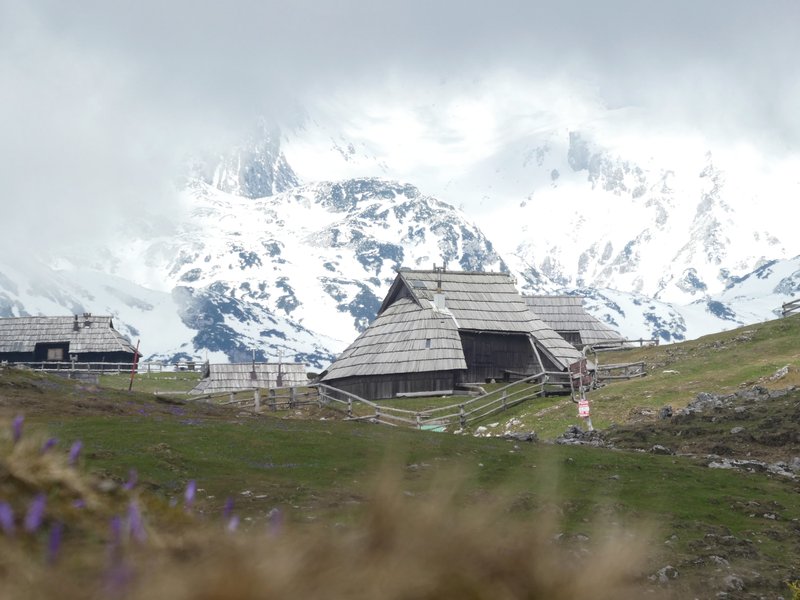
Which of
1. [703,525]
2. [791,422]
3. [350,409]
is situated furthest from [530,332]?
[703,525]

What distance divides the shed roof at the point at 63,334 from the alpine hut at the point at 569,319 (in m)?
32.3

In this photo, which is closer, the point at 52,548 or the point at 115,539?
the point at 52,548

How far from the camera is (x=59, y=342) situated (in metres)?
94.8

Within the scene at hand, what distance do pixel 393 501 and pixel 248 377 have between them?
7972cm

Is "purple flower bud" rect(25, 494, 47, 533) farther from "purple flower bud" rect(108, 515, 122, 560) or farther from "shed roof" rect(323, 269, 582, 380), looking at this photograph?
"shed roof" rect(323, 269, 582, 380)

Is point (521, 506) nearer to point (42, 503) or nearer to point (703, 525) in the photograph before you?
point (703, 525)

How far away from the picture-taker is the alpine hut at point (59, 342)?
308 ft

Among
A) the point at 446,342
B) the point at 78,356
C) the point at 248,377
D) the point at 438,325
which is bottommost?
the point at 248,377

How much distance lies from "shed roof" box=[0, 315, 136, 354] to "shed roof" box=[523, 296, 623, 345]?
3220 cm

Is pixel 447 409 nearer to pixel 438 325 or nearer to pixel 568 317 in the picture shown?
pixel 438 325

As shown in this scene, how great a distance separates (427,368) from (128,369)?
34.2m

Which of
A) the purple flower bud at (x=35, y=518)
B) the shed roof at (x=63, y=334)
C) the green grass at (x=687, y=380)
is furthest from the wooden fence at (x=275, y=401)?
the purple flower bud at (x=35, y=518)

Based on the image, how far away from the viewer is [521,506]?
20234 mm

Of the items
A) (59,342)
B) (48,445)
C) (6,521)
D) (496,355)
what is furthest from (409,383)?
(6,521)
